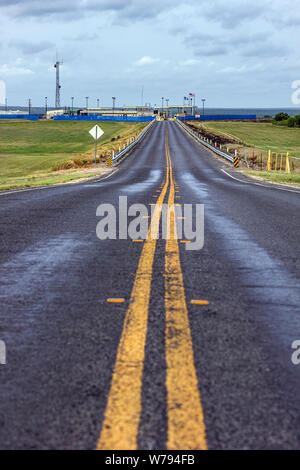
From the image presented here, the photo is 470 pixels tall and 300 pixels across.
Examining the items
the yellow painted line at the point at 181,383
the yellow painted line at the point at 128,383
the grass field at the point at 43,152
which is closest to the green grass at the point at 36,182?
the grass field at the point at 43,152

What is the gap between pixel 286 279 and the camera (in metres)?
5.15

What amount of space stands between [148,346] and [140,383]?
53cm

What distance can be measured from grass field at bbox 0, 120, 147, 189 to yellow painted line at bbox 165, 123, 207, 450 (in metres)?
17.2

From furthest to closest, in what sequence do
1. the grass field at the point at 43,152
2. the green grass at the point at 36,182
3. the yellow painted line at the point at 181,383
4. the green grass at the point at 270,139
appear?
1. the green grass at the point at 270,139
2. the grass field at the point at 43,152
3. the green grass at the point at 36,182
4. the yellow painted line at the point at 181,383

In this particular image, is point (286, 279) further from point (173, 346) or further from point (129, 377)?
point (129, 377)

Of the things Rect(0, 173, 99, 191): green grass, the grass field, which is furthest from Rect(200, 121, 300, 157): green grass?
Rect(0, 173, 99, 191): green grass

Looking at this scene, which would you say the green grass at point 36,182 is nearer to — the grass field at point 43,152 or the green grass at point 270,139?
the grass field at point 43,152

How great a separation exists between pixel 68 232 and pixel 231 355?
523 cm

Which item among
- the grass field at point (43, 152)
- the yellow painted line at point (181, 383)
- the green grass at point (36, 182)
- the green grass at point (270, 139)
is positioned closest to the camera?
the yellow painted line at point (181, 383)

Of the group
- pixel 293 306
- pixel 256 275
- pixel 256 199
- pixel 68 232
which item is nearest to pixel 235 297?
pixel 293 306

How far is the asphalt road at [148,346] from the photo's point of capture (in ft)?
7.30

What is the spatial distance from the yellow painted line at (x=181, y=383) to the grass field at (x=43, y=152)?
1717 centimetres

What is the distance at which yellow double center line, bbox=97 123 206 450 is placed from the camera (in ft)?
7.05

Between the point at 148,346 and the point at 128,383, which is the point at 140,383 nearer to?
the point at 128,383
